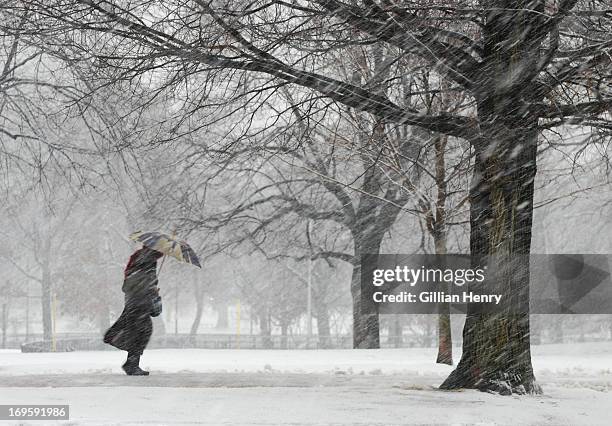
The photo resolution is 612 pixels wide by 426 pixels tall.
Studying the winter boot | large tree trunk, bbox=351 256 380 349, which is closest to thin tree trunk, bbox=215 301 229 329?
large tree trunk, bbox=351 256 380 349

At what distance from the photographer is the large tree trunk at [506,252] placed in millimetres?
9742

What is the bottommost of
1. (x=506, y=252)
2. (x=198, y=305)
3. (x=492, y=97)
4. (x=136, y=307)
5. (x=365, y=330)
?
(x=365, y=330)

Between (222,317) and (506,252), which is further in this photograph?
(222,317)

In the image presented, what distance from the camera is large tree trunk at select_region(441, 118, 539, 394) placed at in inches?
384

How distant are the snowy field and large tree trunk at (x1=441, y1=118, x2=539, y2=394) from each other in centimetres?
45

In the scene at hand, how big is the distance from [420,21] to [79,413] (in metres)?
5.28

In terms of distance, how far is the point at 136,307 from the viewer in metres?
11.4

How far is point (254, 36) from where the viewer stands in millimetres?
10219

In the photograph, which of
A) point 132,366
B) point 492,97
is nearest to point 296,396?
point 132,366

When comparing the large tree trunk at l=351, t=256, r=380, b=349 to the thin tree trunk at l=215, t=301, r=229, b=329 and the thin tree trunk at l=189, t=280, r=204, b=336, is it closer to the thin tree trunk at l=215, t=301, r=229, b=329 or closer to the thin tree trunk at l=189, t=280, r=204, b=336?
the thin tree trunk at l=189, t=280, r=204, b=336

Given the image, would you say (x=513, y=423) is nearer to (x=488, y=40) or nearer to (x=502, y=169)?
(x=502, y=169)

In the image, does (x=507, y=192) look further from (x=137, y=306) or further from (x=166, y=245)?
(x=137, y=306)

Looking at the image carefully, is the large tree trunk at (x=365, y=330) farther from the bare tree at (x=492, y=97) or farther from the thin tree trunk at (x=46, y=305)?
the thin tree trunk at (x=46, y=305)

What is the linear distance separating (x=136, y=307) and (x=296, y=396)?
3321mm
